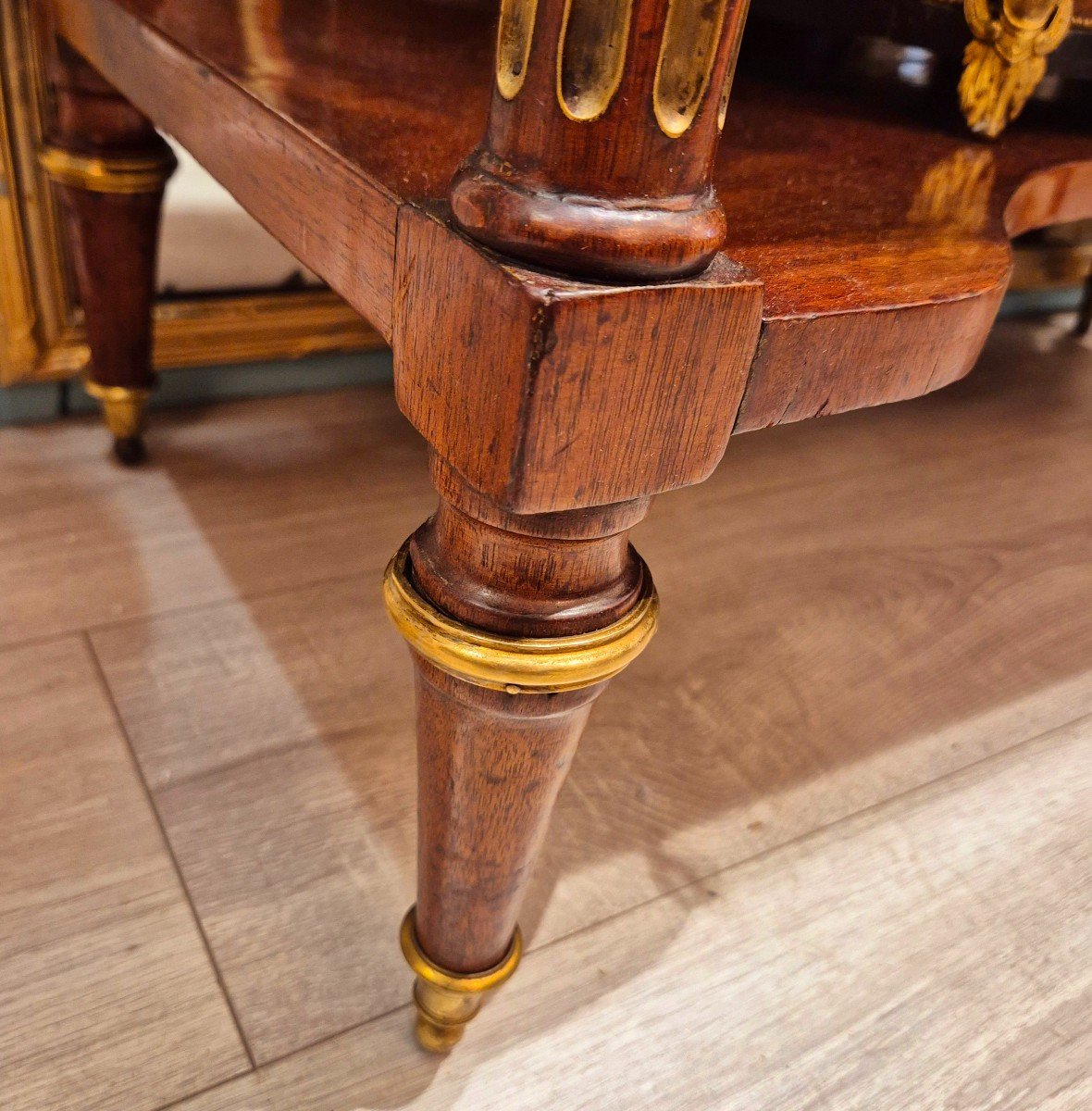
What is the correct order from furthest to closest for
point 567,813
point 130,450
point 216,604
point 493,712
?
point 130,450
point 216,604
point 567,813
point 493,712

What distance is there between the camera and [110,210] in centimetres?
70

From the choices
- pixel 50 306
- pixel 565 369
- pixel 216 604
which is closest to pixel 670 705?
pixel 216 604

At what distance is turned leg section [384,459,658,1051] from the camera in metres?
0.28

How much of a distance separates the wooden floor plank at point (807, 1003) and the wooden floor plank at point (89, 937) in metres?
0.03

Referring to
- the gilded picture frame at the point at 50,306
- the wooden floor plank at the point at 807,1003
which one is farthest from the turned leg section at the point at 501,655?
the gilded picture frame at the point at 50,306

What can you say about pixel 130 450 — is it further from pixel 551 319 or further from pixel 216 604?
pixel 551 319

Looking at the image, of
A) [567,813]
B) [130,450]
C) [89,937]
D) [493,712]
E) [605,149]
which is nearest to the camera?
[605,149]

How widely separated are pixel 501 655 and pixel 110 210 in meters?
0.57

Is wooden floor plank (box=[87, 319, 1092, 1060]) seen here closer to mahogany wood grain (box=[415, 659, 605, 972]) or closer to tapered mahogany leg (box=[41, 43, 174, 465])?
mahogany wood grain (box=[415, 659, 605, 972])

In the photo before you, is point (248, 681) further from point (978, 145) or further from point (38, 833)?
point (978, 145)

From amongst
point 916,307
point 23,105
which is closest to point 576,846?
point 916,307

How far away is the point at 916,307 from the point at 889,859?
39 centimetres

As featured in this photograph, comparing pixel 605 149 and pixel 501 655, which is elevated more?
pixel 605 149

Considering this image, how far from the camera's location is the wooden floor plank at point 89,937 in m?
0.43
